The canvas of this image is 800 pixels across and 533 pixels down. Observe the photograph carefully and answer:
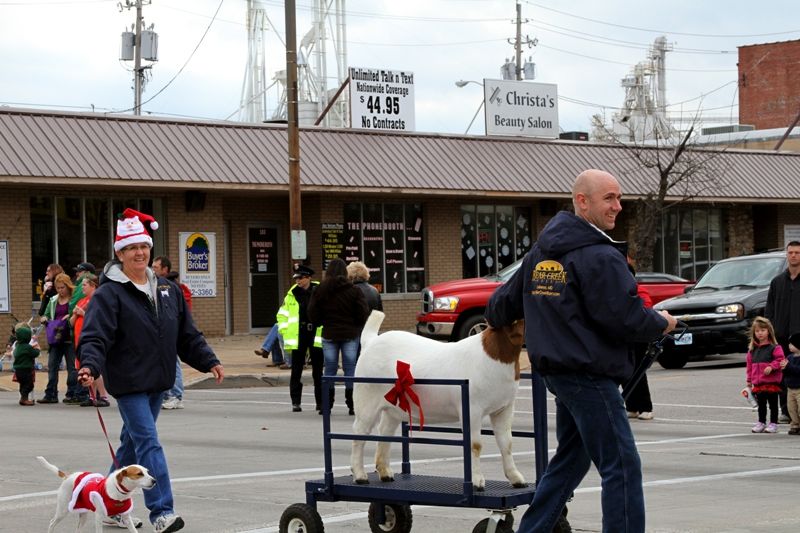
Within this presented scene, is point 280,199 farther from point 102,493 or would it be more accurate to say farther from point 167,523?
point 102,493

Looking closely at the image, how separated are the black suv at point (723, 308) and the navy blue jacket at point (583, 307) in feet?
49.9

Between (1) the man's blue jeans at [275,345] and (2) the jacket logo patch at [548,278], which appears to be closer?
(2) the jacket logo patch at [548,278]

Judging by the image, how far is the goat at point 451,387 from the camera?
764 cm

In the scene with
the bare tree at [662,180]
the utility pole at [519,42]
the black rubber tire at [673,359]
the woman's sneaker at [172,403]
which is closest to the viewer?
the woman's sneaker at [172,403]

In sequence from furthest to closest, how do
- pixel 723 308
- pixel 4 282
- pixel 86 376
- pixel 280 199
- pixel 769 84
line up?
pixel 769 84, pixel 280 199, pixel 4 282, pixel 723 308, pixel 86 376

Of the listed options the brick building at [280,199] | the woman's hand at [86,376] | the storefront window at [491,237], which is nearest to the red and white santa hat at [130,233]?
the woman's hand at [86,376]

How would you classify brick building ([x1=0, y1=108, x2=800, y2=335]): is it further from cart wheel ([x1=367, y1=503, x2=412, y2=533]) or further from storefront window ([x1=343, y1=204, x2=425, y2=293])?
cart wheel ([x1=367, y1=503, x2=412, y2=533])

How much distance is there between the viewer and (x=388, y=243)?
1268 inches

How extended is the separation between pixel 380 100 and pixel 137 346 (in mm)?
25609

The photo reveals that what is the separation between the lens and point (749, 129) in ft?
199

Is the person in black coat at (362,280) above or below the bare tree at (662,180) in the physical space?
below

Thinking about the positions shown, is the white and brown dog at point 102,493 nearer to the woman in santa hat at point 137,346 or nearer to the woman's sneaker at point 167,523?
the woman's sneaker at point 167,523

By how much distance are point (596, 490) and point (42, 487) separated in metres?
4.37

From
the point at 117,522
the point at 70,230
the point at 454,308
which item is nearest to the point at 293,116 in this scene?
the point at 454,308
